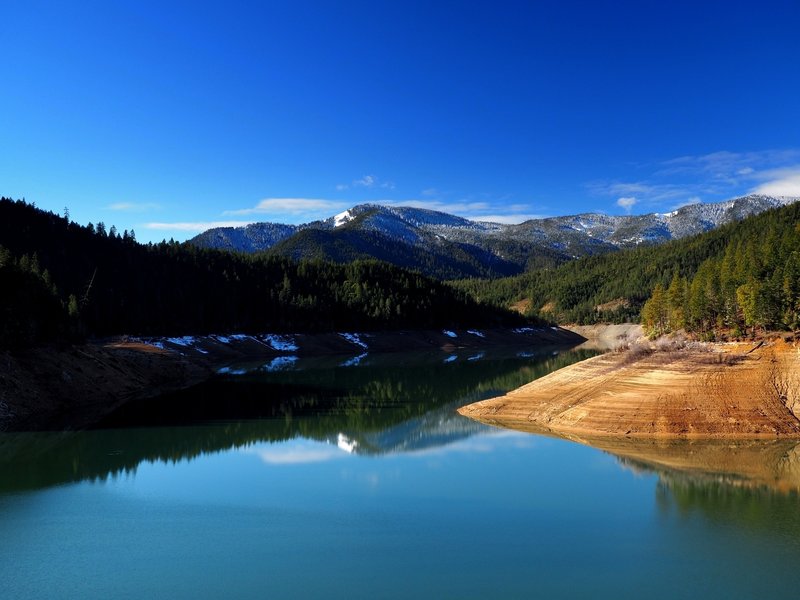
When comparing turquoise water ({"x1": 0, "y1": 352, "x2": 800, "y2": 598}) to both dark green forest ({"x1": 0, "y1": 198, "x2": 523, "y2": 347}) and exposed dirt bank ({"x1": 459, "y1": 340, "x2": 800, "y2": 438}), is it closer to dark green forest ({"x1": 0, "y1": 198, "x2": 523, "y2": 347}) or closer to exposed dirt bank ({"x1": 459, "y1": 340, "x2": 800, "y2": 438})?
exposed dirt bank ({"x1": 459, "y1": 340, "x2": 800, "y2": 438})

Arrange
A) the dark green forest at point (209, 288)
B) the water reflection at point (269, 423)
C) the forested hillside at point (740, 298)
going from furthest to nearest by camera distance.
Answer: the dark green forest at point (209, 288)
the forested hillside at point (740, 298)
the water reflection at point (269, 423)

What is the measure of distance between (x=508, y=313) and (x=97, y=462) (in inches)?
6490

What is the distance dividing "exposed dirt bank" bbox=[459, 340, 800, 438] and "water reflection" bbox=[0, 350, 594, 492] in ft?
23.4

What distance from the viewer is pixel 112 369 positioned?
72625 millimetres

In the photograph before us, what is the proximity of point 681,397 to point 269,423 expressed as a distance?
34.3m

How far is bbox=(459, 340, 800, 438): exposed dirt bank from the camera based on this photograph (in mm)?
41062

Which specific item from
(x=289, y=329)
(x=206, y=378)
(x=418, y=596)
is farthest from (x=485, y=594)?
(x=289, y=329)

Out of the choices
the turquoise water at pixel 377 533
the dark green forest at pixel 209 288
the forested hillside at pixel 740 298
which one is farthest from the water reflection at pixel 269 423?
the dark green forest at pixel 209 288

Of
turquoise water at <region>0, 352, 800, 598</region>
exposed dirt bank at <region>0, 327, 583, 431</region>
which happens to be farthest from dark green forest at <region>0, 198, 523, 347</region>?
turquoise water at <region>0, 352, 800, 598</region>

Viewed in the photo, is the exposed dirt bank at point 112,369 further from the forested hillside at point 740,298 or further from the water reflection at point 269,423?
the forested hillside at point 740,298

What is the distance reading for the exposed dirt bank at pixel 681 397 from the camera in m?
41.1

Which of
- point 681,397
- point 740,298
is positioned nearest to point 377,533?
point 681,397

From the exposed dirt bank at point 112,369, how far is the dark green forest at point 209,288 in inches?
310

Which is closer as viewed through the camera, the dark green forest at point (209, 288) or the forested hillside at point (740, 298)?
the forested hillside at point (740, 298)
